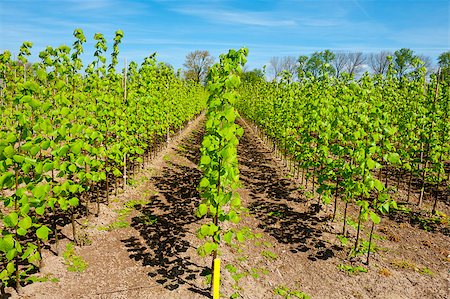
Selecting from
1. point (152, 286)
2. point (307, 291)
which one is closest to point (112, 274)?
point (152, 286)

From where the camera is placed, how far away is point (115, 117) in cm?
920

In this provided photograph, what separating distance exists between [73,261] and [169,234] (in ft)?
7.41

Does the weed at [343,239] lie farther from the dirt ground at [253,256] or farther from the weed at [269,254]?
the weed at [269,254]

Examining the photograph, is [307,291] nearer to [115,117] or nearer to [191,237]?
[191,237]

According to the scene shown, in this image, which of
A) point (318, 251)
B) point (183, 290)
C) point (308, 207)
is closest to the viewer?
point (183, 290)

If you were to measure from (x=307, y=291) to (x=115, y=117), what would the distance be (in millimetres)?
6817

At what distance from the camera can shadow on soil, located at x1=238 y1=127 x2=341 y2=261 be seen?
7.84 metres

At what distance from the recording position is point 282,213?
9.73m

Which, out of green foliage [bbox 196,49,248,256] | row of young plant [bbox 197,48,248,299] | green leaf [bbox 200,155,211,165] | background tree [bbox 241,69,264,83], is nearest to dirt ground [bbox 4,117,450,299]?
row of young plant [bbox 197,48,248,299]

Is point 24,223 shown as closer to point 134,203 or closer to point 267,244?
point 267,244

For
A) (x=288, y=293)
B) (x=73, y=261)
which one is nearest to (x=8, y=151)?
(x=73, y=261)

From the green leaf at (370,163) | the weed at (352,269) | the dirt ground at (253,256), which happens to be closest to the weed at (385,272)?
the dirt ground at (253,256)

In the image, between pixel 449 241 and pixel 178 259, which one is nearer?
pixel 178 259

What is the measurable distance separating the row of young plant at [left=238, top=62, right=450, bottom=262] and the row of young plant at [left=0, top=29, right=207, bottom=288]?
548 cm
